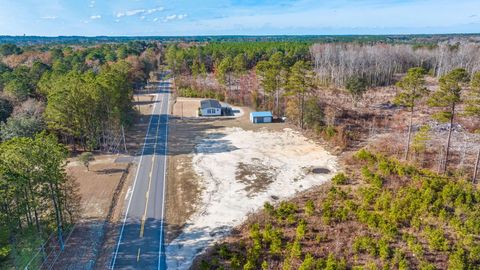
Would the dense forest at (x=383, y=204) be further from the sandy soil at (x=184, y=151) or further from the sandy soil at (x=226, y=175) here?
the sandy soil at (x=184, y=151)

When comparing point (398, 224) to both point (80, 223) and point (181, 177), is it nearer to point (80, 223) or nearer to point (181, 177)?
point (181, 177)

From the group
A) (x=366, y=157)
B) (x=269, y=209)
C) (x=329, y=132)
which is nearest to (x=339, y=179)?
(x=366, y=157)

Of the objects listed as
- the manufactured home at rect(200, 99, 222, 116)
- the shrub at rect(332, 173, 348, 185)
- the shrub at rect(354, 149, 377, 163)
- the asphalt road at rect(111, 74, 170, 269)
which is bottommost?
the asphalt road at rect(111, 74, 170, 269)

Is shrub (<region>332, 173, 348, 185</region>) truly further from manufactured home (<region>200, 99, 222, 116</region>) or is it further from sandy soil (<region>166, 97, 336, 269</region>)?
manufactured home (<region>200, 99, 222, 116</region>)

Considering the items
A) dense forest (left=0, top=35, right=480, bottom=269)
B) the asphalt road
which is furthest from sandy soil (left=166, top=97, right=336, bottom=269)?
dense forest (left=0, top=35, right=480, bottom=269)

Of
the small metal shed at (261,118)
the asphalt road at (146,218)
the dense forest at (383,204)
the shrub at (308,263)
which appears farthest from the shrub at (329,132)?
the shrub at (308,263)

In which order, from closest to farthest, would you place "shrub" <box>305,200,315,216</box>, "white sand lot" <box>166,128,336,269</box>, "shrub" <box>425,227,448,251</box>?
"shrub" <box>425,227,448,251</box> → "white sand lot" <box>166,128,336,269</box> → "shrub" <box>305,200,315,216</box>

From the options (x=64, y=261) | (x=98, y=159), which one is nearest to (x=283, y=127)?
(x=98, y=159)
